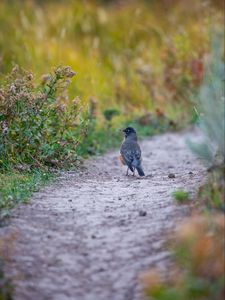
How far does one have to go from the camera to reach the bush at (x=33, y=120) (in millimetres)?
8914

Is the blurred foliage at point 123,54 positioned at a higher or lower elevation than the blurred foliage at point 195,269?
higher

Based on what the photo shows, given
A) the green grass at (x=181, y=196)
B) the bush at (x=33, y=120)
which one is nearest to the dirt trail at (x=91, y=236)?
the green grass at (x=181, y=196)

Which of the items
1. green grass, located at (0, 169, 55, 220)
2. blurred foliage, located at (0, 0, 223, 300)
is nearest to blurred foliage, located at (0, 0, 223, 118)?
blurred foliage, located at (0, 0, 223, 300)

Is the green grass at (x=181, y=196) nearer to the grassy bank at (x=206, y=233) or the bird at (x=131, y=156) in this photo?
the grassy bank at (x=206, y=233)

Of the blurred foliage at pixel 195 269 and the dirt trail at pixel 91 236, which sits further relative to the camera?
the dirt trail at pixel 91 236

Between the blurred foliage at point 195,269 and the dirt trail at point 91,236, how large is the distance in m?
0.22

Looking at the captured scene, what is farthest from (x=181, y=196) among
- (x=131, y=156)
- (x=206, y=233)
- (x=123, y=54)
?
(x=123, y=54)

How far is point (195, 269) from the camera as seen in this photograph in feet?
17.0

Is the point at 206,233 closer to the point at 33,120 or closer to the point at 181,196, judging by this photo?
the point at 181,196

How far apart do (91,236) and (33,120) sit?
3.01m

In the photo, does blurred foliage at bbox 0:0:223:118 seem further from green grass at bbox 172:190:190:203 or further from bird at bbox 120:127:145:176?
green grass at bbox 172:190:190:203

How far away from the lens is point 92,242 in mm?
6254

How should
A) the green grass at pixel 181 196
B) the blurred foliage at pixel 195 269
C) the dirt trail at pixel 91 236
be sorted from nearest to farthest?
the blurred foliage at pixel 195 269
the dirt trail at pixel 91 236
the green grass at pixel 181 196

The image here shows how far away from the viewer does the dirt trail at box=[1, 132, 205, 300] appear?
5.56 metres
